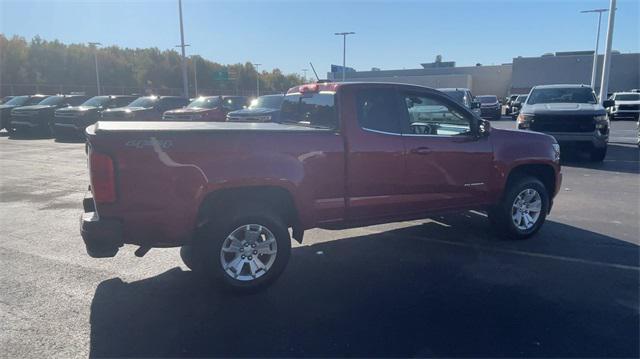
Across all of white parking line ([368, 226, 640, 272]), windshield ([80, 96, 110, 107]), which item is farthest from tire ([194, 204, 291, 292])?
windshield ([80, 96, 110, 107])

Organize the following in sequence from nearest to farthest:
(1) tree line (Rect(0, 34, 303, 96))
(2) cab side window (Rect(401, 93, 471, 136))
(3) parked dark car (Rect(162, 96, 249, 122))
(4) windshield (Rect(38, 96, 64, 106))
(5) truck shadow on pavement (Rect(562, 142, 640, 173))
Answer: (2) cab side window (Rect(401, 93, 471, 136)) → (5) truck shadow on pavement (Rect(562, 142, 640, 173)) → (3) parked dark car (Rect(162, 96, 249, 122)) → (4) windshield (Rect(38, 96, 64, 106)) → (1) tree line (Rect(0, 34, 303, 96))

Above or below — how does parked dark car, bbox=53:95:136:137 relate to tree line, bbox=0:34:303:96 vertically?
below

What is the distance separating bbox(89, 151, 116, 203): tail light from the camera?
3.64 meters

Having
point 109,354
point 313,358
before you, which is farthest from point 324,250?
point 109,354

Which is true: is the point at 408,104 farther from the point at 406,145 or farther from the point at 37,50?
the point at 37,50

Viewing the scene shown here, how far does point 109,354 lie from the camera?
128 inches

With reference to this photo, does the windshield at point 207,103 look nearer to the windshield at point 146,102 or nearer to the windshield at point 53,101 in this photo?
the windshield at point 146,102

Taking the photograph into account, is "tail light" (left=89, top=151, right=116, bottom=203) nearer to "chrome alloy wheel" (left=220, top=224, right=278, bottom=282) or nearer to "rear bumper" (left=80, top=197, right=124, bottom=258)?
"rear bumper" (left=80, top=197, right=124, bottom=258)

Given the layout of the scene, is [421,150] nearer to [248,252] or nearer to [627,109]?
[248,252]

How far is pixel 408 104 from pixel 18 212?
626 centimetres

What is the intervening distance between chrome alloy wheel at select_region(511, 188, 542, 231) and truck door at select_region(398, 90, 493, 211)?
629 mm

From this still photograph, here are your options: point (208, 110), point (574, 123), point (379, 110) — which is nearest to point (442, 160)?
point (379, 110)

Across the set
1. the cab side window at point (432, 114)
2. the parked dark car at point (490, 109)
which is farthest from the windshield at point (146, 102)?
the parked dark car at point (490, 109)

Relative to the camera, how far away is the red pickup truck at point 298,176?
12.4 ft
